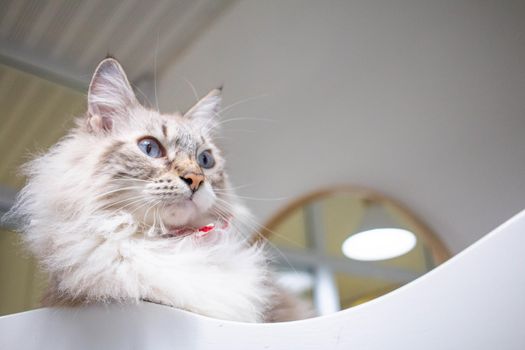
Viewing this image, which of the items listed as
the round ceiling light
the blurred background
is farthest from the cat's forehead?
the round ceiling light

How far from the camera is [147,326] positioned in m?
0.53

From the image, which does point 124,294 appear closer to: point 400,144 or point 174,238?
point 174,238

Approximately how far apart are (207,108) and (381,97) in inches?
21.3

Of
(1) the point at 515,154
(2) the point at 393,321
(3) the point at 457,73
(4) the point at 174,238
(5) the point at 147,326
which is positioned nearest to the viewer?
(2) the point at 393,321

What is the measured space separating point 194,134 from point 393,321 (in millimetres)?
533

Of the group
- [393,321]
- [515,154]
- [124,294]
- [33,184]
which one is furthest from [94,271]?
[515,154]

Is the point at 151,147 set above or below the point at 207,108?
below

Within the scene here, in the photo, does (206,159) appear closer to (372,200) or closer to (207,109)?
(207,109)

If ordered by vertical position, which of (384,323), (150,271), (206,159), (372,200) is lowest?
(384,323)

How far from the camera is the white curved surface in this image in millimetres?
356

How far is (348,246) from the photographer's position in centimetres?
143

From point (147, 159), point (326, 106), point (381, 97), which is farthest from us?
point (326, 106)

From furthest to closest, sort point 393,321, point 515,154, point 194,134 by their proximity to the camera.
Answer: point 515,154 → point 194,134 → point 393,321

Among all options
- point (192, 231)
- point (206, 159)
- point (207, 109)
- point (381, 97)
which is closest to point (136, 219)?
point (192, 231)
